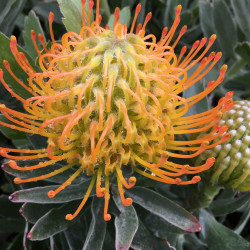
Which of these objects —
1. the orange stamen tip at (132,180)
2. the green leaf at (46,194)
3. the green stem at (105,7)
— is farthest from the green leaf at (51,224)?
the green stem at (105,7)

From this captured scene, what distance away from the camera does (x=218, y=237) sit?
5.25 ft

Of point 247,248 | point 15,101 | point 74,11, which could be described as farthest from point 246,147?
point 15,101

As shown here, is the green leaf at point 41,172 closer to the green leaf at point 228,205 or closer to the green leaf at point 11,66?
the green leaf at point 11,66

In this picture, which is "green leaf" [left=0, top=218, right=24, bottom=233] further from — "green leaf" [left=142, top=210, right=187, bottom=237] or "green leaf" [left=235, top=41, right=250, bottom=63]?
"green leaf" [left=235, top=41, right=250, bottom=63]

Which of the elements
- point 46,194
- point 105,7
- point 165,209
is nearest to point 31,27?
point 105,7

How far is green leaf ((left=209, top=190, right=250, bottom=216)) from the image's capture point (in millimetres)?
1557

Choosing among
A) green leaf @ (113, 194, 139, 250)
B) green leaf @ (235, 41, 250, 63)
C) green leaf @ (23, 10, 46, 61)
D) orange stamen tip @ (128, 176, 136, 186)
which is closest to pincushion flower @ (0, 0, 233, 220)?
orange stamen tip @ (128, 176, 136, 186)

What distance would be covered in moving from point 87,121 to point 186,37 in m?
1.12

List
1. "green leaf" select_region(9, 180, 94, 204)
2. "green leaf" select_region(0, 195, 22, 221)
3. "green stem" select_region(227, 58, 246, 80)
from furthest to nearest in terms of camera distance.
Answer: "green stem" select_region(227, 58, 246, 80) < "green leaf" select_region(0, 195, 22, 221) < "green leaf" select_region(9, 180, 94, 204)

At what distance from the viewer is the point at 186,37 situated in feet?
6.91

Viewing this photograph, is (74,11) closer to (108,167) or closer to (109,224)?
(108,167)

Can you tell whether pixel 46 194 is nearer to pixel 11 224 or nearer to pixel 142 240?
pixel 142 240

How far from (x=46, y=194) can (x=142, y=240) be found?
39 centimetres

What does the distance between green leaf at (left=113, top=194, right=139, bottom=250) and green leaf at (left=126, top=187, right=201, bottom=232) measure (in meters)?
0.08
